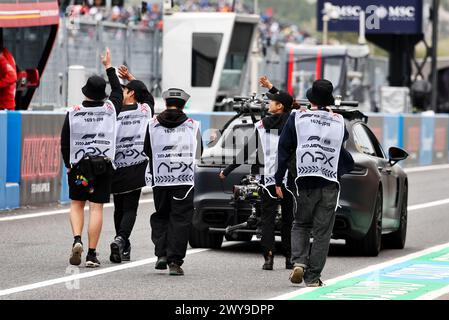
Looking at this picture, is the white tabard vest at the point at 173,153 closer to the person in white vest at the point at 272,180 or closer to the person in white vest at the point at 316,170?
the person in white vest at the point at 272,180

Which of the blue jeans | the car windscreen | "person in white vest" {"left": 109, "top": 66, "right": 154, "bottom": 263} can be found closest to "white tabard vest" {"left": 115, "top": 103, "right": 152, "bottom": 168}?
"person in white vest" {"left": 109, "top": 66, "right": 154, "bottom": 263}

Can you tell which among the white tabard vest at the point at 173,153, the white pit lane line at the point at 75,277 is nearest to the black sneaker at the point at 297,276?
the white tabard vest at the point at 173,153

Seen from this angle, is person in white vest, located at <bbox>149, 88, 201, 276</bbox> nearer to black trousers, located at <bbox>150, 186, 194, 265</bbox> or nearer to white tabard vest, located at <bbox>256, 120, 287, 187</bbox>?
black trousers, located at <bbox>150, 186, 194, 265</bbox>

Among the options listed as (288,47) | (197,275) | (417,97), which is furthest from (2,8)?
(417,97)

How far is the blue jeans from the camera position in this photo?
38.8ft

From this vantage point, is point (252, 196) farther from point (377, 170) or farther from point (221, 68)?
point (221, 68)

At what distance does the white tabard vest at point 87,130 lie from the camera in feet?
43.7

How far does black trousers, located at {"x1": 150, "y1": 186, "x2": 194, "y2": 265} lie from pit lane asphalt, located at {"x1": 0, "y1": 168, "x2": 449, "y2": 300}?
0.73 feet

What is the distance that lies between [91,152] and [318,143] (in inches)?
93.2

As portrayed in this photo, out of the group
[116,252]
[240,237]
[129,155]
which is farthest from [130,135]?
[240,237]

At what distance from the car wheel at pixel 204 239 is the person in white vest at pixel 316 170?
11.0ft

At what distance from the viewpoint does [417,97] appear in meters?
53.9

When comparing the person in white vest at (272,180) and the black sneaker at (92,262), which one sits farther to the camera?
the person in white vest at (272,180)
